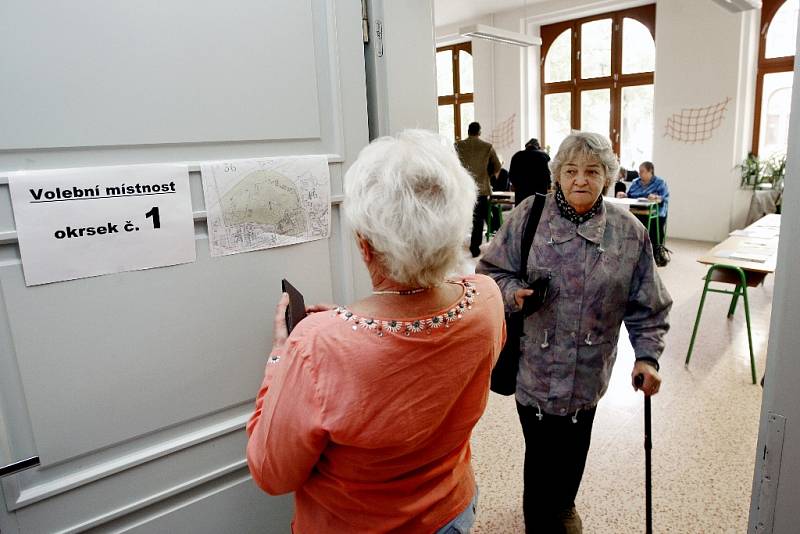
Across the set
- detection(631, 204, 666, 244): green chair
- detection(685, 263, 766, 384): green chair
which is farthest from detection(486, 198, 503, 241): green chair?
detection(685, 263, 766, 384): green chair

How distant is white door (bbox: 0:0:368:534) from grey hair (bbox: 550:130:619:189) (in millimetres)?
660

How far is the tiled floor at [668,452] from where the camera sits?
2113 millimetres

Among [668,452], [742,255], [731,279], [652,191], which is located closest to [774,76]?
[652,191]

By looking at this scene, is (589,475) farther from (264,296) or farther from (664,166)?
(664,166)

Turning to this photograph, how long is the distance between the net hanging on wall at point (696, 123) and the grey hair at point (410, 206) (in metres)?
7.48

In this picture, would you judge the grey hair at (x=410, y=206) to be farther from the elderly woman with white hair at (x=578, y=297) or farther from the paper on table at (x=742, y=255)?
the paper on table at (x=742, y=255)

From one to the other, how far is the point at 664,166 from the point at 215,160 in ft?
25.3

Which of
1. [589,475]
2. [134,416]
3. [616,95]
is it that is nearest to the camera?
[134,416]

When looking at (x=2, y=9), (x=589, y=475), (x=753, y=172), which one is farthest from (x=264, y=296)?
(x=753, y=172)

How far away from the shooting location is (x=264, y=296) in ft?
4.34

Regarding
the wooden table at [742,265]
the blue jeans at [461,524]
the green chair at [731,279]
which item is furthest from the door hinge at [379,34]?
the green chair at [731,279]

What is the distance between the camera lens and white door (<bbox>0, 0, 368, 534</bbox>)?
3.26 ft

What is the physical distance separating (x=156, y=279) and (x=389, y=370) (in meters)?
0.60

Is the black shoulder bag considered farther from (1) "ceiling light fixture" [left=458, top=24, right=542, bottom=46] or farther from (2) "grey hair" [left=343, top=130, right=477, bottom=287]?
(1) "ceiling light fixture" [left=458, top=24, right=542, bottom=46]
